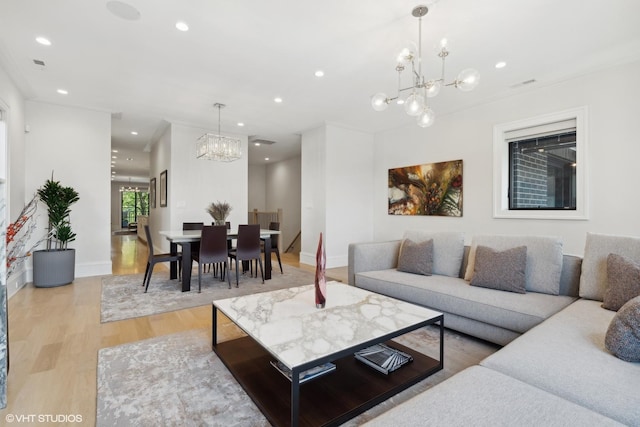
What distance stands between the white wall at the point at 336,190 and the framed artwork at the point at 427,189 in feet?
2.12

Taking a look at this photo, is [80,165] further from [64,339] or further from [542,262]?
[542,262]

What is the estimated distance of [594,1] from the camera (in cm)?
248

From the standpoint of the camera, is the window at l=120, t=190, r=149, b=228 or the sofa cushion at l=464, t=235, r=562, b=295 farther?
the window at l=120, t=190, r=149, b=228

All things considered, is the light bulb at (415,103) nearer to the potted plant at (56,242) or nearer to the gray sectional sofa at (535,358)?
the gray sectional sofa at (535,358)

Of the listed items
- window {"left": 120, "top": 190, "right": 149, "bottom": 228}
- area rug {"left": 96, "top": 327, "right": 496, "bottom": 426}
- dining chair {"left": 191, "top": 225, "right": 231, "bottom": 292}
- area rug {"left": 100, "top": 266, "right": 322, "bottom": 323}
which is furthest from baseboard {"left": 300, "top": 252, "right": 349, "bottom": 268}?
window {"left": 120, "top": 190, "right": 149, "bottom": 228}

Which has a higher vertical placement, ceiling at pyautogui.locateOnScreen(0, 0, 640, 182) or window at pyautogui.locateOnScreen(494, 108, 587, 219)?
ceiling at pyautogui.locateOnScreen(0, 0, 640, 182)

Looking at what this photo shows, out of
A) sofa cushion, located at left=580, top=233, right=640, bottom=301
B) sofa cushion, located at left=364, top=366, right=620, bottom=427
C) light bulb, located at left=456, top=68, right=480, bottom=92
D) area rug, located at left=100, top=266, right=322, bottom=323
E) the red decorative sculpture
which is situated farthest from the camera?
area rug, located at left=100, top=266, right=322, bottom=323

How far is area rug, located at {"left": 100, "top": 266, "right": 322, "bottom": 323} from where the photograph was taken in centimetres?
331

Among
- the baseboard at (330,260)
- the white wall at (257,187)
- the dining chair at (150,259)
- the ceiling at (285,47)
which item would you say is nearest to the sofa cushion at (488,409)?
the ceiling at (285,47)

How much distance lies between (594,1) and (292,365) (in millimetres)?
3567

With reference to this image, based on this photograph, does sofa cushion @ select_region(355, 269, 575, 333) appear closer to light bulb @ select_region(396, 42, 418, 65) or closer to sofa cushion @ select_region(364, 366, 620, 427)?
sofa cushion @ select_region(364, 366, 620, 427)

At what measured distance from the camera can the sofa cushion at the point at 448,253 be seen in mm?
3168

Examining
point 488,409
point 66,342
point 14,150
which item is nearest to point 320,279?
point 488,409

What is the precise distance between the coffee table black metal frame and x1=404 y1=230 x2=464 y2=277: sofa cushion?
128 centimetres
